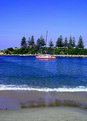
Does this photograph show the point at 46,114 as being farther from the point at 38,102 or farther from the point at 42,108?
the point at 38,102

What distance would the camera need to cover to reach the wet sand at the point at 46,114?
15.9m

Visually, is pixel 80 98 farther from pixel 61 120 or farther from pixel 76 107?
pixel 61 120

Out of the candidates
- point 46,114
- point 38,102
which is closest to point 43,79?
point 38,102

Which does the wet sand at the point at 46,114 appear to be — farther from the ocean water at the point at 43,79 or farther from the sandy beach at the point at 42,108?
the ocean water at the point at 43,79

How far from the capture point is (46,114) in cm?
1722

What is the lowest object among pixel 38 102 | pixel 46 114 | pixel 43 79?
pixel 43 79

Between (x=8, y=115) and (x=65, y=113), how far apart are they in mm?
2828

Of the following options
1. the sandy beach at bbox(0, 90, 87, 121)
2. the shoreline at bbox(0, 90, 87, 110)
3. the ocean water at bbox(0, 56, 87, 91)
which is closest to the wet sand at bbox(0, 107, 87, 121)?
the sandy beach at bbox(0, 90, 87, 121)

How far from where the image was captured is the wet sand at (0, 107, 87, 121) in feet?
52.0

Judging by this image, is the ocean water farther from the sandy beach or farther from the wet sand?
the wet sand

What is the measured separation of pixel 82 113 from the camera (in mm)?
17688

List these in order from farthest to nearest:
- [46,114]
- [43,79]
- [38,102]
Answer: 1. [43,79]
2. [38,102]
3. [46,114]

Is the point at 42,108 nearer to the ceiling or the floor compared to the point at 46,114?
nearer to the floor

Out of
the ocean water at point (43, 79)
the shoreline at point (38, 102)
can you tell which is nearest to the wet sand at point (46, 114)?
the shoreline at point (38, 102)
